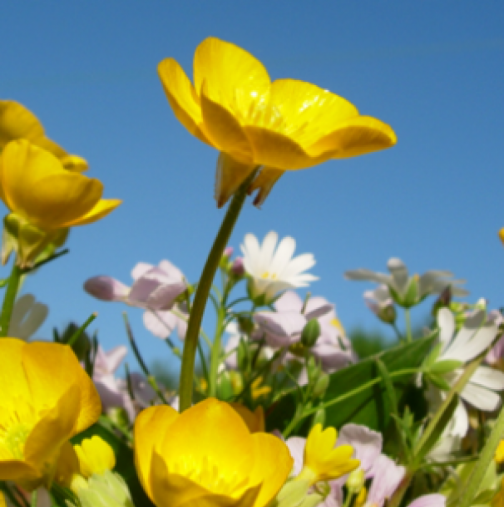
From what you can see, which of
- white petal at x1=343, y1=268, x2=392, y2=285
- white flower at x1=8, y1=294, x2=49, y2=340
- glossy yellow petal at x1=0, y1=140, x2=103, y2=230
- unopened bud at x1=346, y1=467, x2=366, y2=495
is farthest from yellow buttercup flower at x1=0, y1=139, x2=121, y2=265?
white petal at x1=343, y1=268, x2=392, y2=285

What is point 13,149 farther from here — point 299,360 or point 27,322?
point 299,360

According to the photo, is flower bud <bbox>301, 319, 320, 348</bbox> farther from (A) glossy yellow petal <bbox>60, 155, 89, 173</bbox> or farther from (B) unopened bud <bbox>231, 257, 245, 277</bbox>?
(A) glossy yellow petal <bbox>60, 155, 89, 173</bbox>

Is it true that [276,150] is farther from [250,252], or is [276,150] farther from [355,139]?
[250,252]

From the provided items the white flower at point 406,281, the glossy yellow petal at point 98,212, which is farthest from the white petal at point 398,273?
the glossy yellow petal at point 98,212

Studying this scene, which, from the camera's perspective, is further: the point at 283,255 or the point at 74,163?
the point at 283,255

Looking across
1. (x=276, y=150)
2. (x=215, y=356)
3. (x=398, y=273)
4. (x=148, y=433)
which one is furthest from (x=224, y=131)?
(x=398, y=273)

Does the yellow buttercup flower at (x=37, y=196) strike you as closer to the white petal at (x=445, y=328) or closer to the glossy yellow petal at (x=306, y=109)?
the glossy yellow petal at (x=306, y=109)
